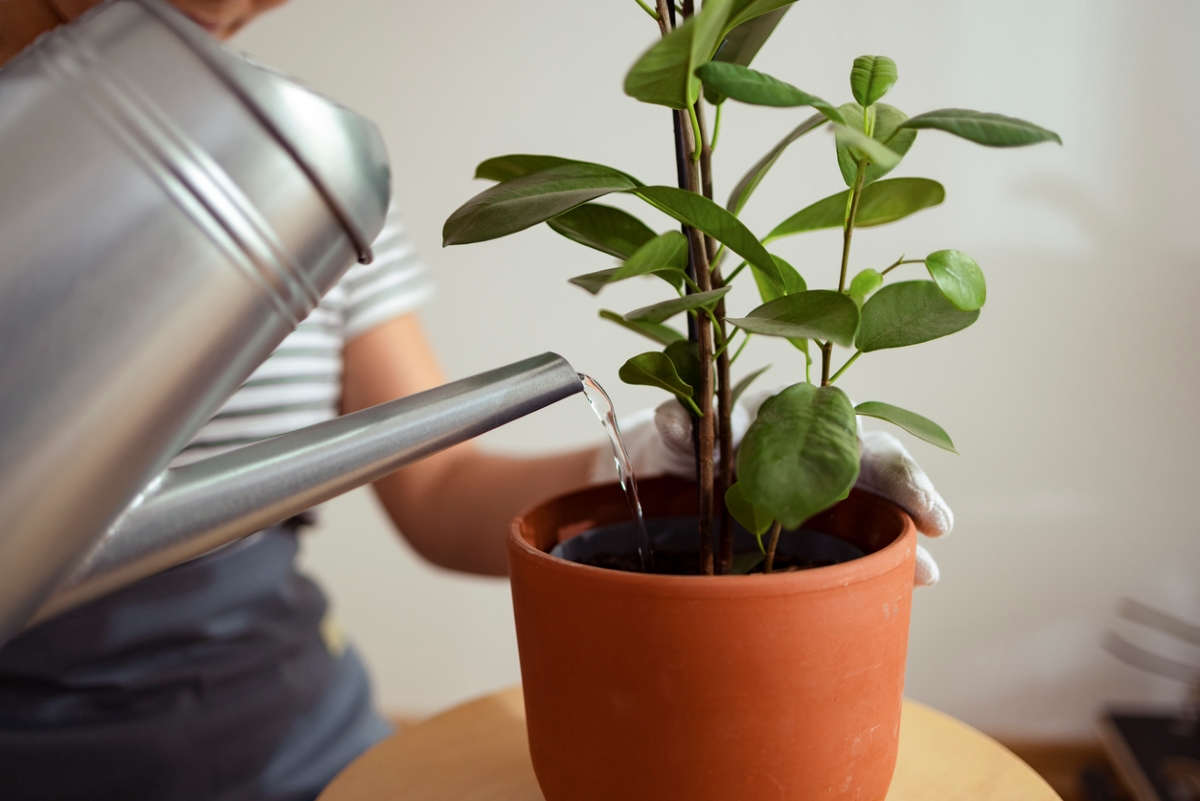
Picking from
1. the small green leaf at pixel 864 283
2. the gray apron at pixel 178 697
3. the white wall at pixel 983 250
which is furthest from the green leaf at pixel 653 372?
the white wall at pixel 983 250

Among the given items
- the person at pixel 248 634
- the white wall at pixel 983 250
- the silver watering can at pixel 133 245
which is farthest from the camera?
the white wall at pixel 983 250

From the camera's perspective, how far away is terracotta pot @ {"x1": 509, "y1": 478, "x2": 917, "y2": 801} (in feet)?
1.16

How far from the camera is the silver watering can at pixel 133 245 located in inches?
9.1

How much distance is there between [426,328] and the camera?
5.08ft

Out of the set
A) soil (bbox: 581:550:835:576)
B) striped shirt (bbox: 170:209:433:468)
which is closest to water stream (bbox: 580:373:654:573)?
soil (bbox: 581:550:835:576)

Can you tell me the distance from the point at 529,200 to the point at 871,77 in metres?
0.16

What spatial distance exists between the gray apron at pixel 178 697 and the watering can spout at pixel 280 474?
1.70 feet

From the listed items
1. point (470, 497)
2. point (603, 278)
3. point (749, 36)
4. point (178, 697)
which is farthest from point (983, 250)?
point (178, 697)

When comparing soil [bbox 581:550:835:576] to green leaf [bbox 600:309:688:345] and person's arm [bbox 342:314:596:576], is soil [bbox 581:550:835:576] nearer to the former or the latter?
green leaf [bbox 600:309:688:345]

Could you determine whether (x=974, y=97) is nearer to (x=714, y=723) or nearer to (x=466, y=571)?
(x=466, y=571)

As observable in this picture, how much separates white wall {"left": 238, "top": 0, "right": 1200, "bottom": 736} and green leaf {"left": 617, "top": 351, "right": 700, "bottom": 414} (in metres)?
0.98

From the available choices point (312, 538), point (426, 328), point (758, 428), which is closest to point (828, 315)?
point (758, 428)

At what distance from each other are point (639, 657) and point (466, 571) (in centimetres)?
60

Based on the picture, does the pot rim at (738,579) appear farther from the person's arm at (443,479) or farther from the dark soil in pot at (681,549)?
the person's arm at (443,479)
